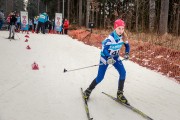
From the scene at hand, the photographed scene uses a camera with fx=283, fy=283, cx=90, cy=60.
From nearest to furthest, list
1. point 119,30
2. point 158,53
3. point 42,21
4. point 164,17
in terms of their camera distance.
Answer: point 119,30, point 158,53, point 164,17, point 42,21

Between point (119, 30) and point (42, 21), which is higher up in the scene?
point (42, 21)

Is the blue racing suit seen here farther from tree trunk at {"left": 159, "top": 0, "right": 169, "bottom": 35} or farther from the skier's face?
tree trunk at {"left": 159, "top": 0, "right": 169, "bottom": 35}

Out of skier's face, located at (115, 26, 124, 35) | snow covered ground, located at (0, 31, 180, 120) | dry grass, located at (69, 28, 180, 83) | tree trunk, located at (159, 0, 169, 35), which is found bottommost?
snow covered ground, located at (0, 31, 180, 120)

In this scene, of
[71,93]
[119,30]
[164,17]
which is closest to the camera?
[119,30]

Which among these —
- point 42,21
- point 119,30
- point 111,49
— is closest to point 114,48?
point 111,49

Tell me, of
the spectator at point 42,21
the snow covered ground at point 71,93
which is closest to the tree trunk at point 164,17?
the snow covered ground at point 71,93

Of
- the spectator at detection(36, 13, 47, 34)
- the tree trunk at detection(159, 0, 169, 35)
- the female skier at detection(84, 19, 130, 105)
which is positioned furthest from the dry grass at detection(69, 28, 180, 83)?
the spectator at detection(36, 13, 47, 34)

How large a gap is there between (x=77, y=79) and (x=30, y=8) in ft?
242

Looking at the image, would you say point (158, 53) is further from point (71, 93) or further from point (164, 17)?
point (71, 93)

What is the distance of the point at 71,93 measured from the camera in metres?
7.13

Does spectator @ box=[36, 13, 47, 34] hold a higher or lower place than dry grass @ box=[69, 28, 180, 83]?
higher

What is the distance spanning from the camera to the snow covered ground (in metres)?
5.62

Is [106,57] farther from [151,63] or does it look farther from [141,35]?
[141,35]

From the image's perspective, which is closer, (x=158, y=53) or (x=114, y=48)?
(x=114, y=48)
